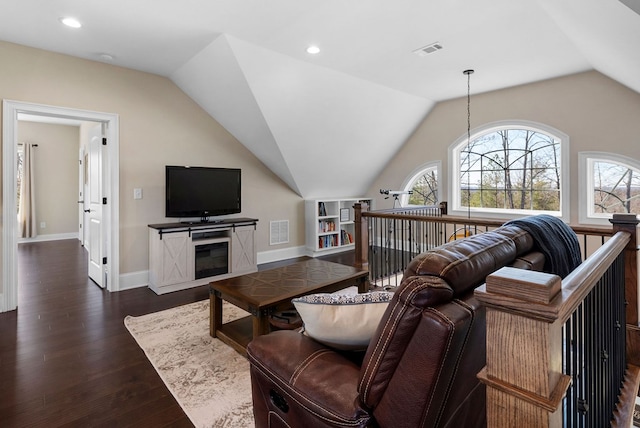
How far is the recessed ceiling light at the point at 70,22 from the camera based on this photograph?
293 centimetres

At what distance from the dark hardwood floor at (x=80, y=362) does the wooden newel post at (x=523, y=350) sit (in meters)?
1.72

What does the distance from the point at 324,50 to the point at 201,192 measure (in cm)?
237

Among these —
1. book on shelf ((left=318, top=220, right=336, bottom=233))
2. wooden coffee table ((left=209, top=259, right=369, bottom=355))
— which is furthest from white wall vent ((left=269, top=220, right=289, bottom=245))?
wooden coffee table ((left=209, top=259, right=369, bottom=355))

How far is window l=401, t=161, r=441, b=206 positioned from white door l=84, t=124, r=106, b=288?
485 cm

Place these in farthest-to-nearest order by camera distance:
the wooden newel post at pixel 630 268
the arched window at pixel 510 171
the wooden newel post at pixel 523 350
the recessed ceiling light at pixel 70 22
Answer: the arched window at pixel 510 171
the recessed ceiling light at pixel 70 22
the wooden newel post at pixel 630 268
the wooden newel post at pixel 523 350

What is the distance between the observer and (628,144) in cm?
400

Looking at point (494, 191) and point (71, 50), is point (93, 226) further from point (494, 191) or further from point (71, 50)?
point (494, 191)

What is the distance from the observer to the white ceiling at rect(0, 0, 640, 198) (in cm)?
275

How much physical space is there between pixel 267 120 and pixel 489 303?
3.96 meters

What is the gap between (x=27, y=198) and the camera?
734 centimetres

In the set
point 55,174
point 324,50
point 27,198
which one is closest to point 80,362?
point 324,50

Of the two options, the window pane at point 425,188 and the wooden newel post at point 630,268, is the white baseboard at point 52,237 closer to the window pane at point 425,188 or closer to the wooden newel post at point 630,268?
the window pane at point 425,188

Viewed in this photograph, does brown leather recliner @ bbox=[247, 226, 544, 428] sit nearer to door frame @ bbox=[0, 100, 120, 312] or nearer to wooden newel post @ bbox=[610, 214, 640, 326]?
wooden newel post @ bbox=[610, 214, 640, 326]

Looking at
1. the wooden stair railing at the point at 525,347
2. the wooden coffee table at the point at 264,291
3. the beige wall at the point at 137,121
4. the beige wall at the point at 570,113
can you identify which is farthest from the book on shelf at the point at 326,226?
the wooden stair railing at the point at 525,347
